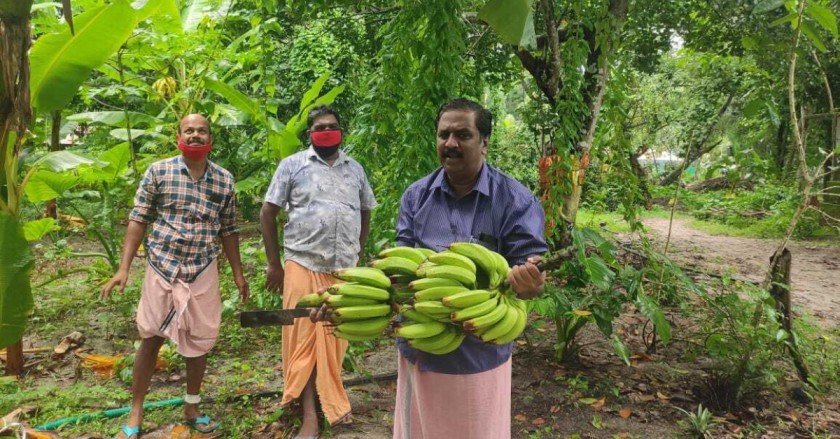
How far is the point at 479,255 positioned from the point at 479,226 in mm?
244

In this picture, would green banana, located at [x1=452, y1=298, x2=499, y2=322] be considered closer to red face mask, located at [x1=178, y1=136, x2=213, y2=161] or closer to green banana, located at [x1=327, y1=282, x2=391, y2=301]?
green banana, located at [x1=327, y1=282, x2=391, y2=301]

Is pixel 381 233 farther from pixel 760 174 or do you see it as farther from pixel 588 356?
pixel 760 174

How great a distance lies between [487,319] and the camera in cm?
156

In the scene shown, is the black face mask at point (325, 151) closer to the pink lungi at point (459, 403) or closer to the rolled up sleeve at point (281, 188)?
the rolled up sleeve at point (281, 188)

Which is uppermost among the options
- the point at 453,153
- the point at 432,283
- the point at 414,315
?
the point at 453,153

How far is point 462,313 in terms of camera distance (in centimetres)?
154

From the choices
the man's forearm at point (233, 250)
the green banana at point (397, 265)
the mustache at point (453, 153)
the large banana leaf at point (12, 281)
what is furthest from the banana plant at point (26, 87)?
the mustache at point (453, 153)

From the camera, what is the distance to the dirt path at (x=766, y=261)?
5.88 metres

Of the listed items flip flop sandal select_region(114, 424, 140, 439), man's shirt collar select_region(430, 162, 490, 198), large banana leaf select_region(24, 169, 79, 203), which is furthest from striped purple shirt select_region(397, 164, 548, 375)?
large banana leaf select_region(24, 169, 79, 203)

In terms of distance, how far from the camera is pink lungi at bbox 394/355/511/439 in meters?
1.83

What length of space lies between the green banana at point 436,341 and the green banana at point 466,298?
149 mm

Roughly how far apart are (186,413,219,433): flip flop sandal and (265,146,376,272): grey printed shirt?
108 centimetres

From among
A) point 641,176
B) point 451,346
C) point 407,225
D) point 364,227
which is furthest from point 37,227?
point 641,176

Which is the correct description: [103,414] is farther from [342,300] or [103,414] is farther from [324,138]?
[342,300]
